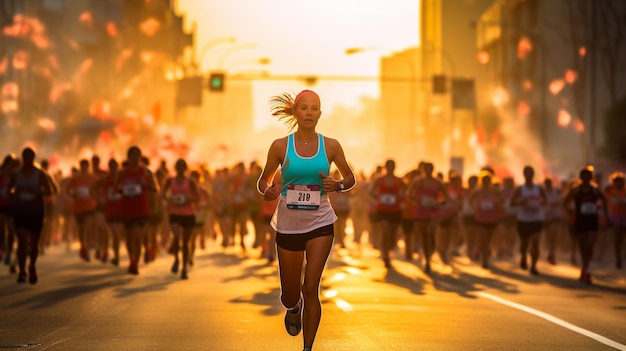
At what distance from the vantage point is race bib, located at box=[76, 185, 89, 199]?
24.6 metres

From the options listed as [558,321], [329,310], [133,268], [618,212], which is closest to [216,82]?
[618,212]

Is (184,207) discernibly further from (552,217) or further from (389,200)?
(552,217)

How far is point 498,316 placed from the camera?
14023 millimetres

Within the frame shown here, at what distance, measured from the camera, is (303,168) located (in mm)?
9836

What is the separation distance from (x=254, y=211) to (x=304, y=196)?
1848cm

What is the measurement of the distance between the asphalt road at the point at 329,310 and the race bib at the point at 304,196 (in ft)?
5.03

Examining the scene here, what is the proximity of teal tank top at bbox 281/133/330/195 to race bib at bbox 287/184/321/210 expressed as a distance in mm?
39

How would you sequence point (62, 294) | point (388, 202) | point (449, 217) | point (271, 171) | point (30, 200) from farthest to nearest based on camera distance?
point (449, 217), point (388, 202), point (30, 200), point (62, 294), point (271, 171)

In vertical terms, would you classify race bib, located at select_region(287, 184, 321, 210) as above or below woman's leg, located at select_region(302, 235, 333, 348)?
above

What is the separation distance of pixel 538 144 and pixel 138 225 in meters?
61.0

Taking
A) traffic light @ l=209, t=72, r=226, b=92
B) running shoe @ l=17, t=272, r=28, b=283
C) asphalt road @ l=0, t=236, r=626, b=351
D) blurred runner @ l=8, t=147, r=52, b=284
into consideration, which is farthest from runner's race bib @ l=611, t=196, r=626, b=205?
traffic light @ l=209, t=72, r=226, b=92

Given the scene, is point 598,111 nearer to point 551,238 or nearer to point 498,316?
point 551,238

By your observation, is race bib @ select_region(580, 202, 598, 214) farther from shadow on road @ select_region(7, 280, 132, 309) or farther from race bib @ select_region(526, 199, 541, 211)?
shadow on road @ select_region(7, 280, 132, 309)

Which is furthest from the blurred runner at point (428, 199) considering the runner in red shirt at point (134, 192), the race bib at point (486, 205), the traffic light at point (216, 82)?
the traffic light at point (216, 82)
